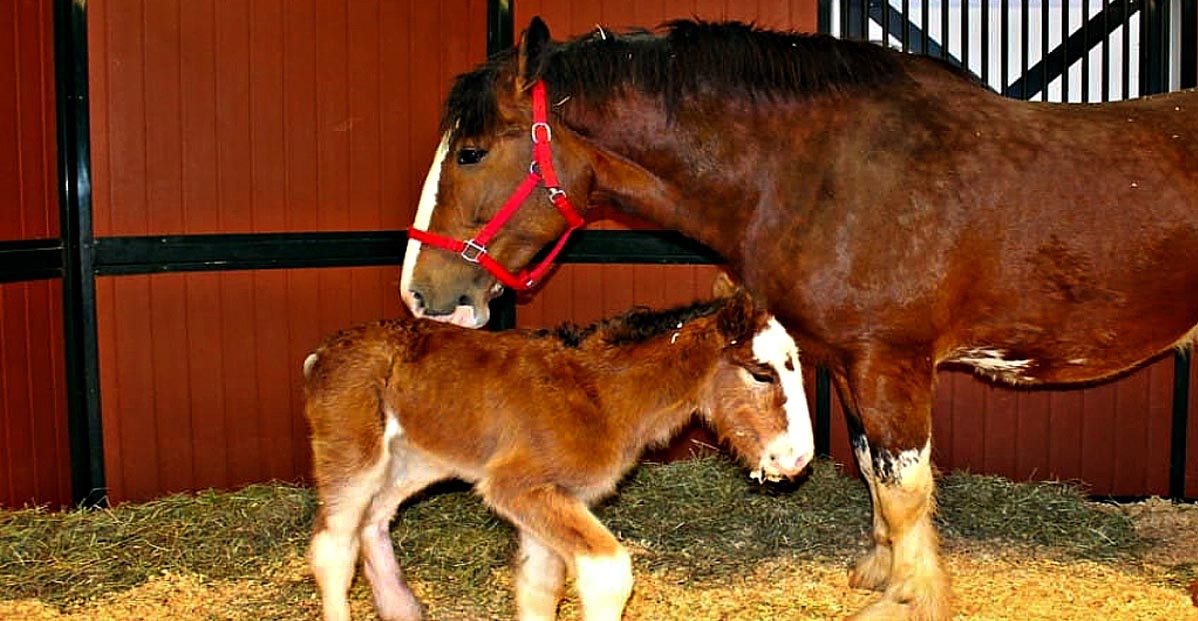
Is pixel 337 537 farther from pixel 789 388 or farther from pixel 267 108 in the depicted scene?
pixel 267 108

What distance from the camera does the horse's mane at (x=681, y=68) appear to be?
393 cm

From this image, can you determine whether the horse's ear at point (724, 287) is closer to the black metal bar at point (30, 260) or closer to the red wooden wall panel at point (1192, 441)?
the black metal bar at point (30, 260)

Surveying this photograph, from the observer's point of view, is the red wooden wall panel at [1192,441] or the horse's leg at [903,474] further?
the red wooden wall panel at [1192,441]

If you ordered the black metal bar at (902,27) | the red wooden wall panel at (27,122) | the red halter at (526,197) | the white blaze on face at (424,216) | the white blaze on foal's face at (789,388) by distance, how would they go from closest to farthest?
1. the white blaze on foal's face at (789,388)
2. the red halter at (526,197)
3. the white blaze on face at (424,216)
4. the red wooden wall panel at (27,122)
5. the black metal bar at (902,27)

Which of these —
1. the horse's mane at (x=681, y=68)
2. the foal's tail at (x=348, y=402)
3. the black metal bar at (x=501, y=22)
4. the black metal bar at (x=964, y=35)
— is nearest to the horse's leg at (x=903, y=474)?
the horse's mane at (x=681, y=68)

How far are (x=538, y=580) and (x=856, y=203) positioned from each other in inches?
60.1

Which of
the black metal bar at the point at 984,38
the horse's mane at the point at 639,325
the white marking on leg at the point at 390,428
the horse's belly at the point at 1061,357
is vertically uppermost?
the black metal bar at the point at 984,38

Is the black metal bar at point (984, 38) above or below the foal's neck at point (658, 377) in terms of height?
above

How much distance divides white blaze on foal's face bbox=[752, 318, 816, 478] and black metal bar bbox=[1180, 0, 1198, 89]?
295 centimetres

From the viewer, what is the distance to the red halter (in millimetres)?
3895

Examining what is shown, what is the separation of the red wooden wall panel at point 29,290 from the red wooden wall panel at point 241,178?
187mm

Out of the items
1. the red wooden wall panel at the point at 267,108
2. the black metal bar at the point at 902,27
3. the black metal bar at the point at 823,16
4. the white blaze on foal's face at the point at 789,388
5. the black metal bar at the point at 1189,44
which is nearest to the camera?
the white blaze on foal's face at the point at 789,388

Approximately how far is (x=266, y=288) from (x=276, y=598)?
5.13ft

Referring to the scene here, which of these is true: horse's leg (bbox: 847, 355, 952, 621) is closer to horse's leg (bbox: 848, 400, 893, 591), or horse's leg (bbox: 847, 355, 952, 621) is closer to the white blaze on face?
horse's leg (bbox: 848, 400, 893, 591)
